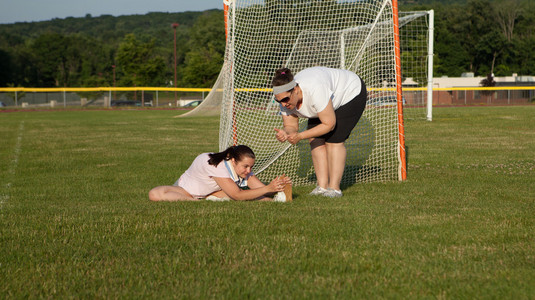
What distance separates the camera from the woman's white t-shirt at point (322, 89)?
560cm

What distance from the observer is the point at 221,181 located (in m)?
5.46

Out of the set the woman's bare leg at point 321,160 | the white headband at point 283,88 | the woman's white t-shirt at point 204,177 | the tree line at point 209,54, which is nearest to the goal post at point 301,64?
the woman's bare leg at point 321,160

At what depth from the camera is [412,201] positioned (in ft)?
18.3

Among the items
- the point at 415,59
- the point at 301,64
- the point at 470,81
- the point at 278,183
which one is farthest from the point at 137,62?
the point at 278,183

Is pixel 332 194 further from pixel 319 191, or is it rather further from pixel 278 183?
pixel 278 183

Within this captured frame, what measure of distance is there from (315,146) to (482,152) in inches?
202

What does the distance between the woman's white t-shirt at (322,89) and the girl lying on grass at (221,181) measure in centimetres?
81

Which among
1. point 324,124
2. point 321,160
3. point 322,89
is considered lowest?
point 321,160

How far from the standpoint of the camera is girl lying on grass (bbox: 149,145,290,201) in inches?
211

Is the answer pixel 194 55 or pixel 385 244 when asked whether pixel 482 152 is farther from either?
pixel 194 55

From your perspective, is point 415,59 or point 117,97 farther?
point 117,97

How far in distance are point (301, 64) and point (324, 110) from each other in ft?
12.5

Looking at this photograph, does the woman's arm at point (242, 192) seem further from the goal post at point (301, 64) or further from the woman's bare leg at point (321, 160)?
the goal post at point (301, 64)

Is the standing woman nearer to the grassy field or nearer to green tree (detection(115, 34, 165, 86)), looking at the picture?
the grassy field
